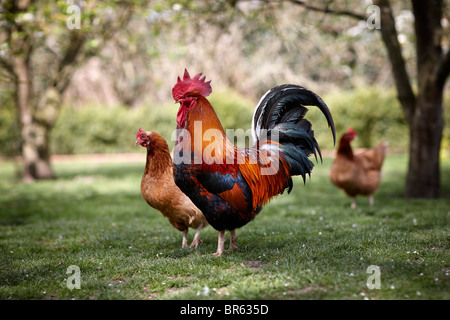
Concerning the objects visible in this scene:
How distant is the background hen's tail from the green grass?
124 centimetres

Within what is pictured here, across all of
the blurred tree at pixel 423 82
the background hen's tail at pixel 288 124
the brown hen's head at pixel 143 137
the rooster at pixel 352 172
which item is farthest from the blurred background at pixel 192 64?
the background hen's tail at pixel 288 124

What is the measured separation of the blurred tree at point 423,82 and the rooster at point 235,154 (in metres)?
5.06

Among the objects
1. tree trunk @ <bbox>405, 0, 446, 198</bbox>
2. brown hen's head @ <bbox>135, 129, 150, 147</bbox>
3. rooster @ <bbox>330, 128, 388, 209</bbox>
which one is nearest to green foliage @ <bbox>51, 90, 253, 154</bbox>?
tree trunk @ <bbox>405, 0, 446, 198</bbox>

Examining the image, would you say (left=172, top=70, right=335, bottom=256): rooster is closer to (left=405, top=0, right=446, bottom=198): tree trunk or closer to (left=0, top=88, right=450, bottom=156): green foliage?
(left=405, top=0, right=446, bottom=198): tree trunk

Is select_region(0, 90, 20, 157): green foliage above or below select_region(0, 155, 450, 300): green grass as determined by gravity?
above

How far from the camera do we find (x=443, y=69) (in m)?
8.63

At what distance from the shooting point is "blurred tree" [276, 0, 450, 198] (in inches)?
350

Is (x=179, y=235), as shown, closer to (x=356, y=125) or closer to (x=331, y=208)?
(x=331, y=208)

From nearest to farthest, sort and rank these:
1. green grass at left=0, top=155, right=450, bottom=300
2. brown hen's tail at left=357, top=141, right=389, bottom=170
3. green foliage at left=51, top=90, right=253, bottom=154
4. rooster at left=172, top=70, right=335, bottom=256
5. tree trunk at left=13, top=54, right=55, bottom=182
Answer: green grass at left=0, top=155, right=450, bottom=300, rooster at left=172, top=70, right=335, bottom=256, brown hen's tail at left=357, top=141, right=389, bottom=170, tree trunk at left=13, top=54, right=55, bottom=182, green foliage at left=51, top=90, right=253, bottom=154

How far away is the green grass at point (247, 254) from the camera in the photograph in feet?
13.3

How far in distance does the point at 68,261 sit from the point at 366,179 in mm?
6251

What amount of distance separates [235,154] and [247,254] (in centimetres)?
136

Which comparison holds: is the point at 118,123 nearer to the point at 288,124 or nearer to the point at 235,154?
the point at 288,124

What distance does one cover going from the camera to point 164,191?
5.56m
